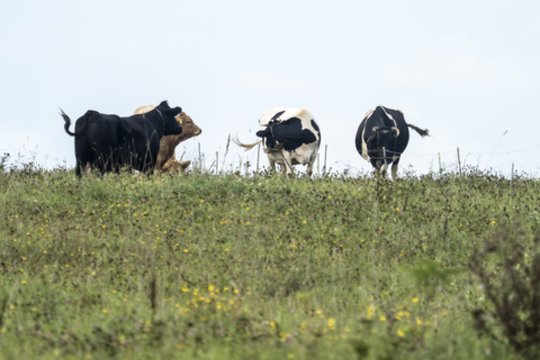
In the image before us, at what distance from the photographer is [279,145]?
24297 mm

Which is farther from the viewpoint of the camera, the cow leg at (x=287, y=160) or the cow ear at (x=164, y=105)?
the cow leg at (x=287, y=160)

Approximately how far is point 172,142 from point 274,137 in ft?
7.66

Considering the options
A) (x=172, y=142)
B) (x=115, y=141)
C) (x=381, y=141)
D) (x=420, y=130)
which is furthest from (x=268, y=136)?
(x=115, y=141)

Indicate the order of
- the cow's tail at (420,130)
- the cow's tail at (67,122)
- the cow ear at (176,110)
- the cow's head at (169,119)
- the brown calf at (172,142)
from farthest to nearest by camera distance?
the cow's tail at (420,130)
the brown calf at (172,142)
the cow ear at (176,110)
the cow's head at (169,119)
the cow's tail at (67,122)

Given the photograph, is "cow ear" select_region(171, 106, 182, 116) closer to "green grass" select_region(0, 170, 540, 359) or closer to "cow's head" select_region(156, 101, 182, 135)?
"cow's head" select_region(156, 101, 182, 135)

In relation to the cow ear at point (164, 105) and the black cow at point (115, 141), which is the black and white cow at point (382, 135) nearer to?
the cow ear at point (164, 105)

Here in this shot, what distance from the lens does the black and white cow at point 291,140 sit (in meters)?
24.2

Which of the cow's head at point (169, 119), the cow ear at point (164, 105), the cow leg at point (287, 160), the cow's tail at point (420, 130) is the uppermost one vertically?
the cow's tail at point (420, 130)

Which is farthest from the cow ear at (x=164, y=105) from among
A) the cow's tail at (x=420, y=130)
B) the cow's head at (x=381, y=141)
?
the cow's tail at (x=420, y=130)

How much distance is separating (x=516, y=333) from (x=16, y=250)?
6711 mm

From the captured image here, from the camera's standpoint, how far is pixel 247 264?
11.2 m

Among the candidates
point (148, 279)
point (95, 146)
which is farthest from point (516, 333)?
point (95, 146)

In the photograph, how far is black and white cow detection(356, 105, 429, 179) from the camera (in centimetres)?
2359

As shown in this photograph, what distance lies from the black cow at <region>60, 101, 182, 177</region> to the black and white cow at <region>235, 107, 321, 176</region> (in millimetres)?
3441
